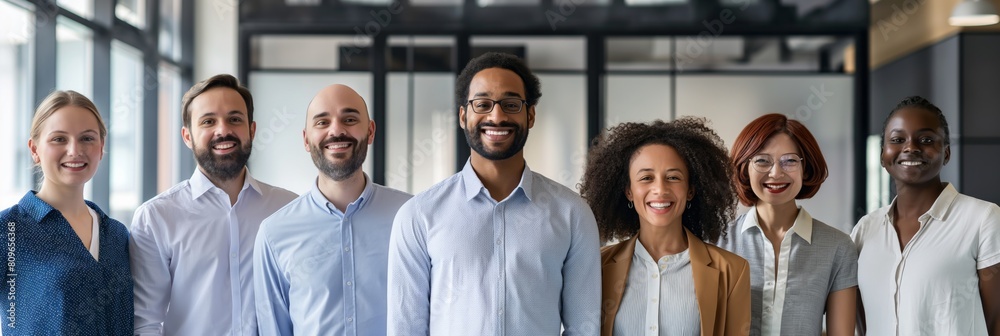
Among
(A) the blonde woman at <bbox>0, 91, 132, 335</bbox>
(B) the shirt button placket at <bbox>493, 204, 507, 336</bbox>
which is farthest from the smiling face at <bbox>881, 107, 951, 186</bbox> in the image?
(A) the blonde woman at <bbox>0, 91, 132, 335</bbox>

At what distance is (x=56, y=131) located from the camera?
249cm

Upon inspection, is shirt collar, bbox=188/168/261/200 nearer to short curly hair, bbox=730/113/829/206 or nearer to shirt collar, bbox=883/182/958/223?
short curly hair, bbox=730/113/829/206

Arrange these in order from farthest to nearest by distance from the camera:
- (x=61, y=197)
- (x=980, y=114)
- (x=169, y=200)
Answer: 1. (x=980, y=114)
2. (x=169, y=200)
3. (x=61, y=197)

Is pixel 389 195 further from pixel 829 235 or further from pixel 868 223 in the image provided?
pixel 868 223

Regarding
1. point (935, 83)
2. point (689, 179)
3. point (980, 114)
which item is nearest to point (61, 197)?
point (689, 179)

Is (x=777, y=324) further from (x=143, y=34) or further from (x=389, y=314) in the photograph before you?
(x=143, y=34)

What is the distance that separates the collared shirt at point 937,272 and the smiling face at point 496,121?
1311mm

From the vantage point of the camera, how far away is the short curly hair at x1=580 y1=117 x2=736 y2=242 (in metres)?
2.67

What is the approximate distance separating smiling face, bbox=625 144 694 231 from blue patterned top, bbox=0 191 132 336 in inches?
59.3

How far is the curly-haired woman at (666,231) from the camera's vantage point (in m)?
2.45

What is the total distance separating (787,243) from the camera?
8.82 ft

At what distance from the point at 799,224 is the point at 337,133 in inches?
55.7

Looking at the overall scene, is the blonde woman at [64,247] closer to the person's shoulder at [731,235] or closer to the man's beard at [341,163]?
the man's beard at [341,163]

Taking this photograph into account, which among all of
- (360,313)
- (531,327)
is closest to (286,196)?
(360,313)
